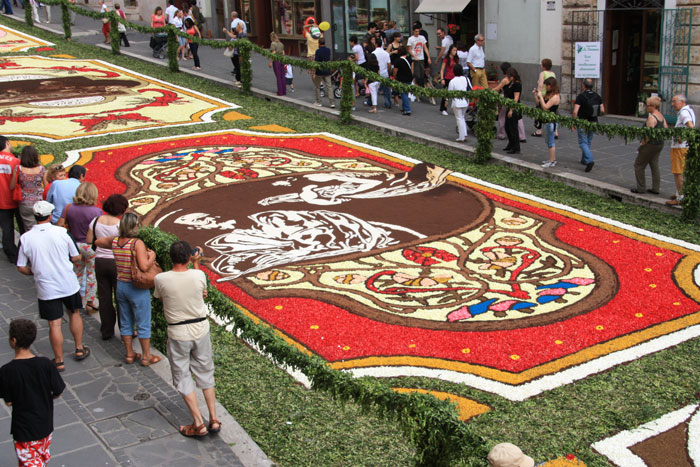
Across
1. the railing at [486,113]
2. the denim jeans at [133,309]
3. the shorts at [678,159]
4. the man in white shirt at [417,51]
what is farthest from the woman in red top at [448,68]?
the denim jeans at [133,309]

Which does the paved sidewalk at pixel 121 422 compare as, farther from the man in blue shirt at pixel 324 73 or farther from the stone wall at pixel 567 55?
the stone wall at pixel 567 55

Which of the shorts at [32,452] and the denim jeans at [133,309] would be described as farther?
the denim jeans at [133,309]

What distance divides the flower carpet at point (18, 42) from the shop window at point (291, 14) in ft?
26.5

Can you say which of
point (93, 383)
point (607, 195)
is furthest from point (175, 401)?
point (607, 195)

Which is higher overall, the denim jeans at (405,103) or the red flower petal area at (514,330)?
the denim jeans at (405,103)

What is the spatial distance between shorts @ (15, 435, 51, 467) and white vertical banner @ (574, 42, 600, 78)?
15234mm

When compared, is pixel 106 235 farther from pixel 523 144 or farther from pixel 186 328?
pixel 523 144

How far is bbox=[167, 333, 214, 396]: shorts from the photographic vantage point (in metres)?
6.38

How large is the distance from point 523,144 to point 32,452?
1190cm

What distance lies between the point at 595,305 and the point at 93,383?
531cm

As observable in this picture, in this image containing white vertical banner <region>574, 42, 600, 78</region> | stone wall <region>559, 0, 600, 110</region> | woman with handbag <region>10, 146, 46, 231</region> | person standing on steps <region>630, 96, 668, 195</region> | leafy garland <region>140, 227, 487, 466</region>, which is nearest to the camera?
leafy garland <region>140, 227, 487, 466</region>

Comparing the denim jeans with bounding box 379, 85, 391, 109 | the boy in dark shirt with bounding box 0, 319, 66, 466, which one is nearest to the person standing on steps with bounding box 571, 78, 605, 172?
the denim jeans with bounding box 379, 85, 391, 109

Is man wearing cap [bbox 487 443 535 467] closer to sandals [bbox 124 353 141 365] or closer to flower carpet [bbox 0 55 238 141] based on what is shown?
sandals [bbox 124 353 141 365]

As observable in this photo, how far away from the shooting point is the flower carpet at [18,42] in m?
27.6
